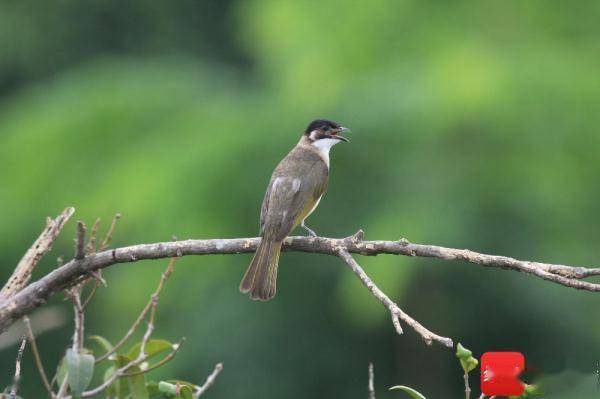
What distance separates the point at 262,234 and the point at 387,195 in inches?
103

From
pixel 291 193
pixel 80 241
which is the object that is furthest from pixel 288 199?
pixel 80 241

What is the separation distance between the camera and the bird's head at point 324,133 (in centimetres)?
559

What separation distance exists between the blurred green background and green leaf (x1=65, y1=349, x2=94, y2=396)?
133 inches

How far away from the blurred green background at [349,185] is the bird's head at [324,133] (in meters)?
0.83

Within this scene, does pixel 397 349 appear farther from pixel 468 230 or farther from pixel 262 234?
pixel 262 234

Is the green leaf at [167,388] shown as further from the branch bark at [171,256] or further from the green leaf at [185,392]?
the branch bark at [171,256]

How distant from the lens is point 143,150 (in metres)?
7.53

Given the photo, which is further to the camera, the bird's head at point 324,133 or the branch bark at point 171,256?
the bird's head at point 324,133

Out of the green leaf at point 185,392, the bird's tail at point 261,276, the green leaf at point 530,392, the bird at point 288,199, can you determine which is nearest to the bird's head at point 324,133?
the bird at point 288,199

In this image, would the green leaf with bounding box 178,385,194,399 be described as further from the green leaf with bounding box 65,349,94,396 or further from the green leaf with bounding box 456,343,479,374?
the green leaf with bounding box 456,343,479,374

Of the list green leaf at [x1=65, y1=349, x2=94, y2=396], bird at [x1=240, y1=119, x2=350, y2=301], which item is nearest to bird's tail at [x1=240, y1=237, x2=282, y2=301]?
bird at [x1=240, y1=119, x2=350, y2=301]

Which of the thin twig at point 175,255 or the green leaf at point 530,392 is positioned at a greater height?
the thin twig at point 175,255

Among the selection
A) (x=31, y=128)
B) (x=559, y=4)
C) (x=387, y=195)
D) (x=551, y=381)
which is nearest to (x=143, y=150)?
(x=31, y=128)

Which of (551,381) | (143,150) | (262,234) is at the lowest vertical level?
(551,381)
